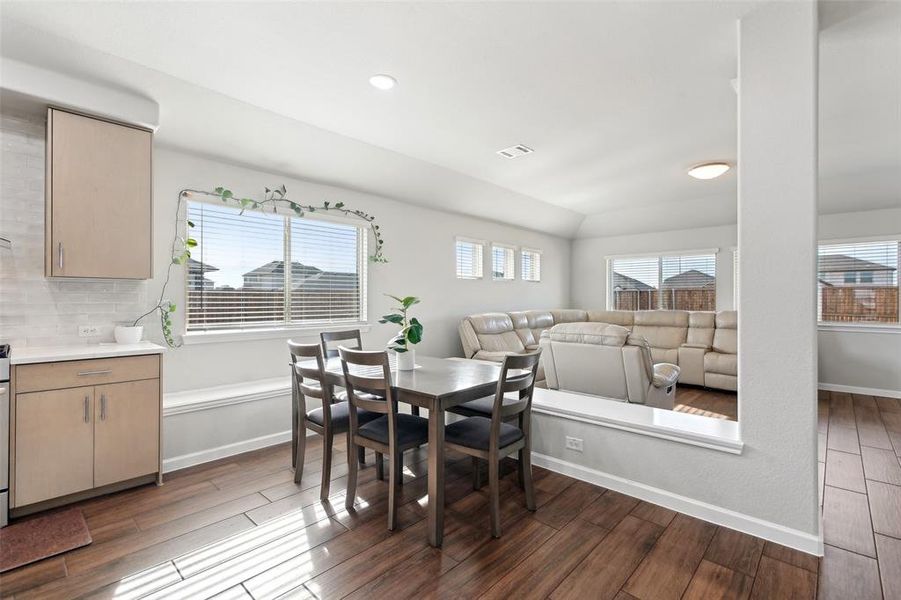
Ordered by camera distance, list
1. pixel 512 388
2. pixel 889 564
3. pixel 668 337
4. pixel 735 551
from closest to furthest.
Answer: pixel 889 564, pixel 735 551, pixel 512 388, pixel 668 337

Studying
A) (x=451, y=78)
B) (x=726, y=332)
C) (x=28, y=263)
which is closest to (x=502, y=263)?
(x=726, y=332)

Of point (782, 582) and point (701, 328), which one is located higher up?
point (701, 328)

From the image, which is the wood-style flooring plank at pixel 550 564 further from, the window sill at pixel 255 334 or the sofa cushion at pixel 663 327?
the sofa cushion at pixel 663 327

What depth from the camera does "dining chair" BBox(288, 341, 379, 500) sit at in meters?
2.62

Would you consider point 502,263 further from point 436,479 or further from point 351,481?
point 436,479

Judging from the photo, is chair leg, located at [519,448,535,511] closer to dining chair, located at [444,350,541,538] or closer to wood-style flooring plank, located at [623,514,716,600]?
dining chair, located at [444,350,541,538]

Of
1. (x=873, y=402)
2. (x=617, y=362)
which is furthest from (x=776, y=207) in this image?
(x=873, y=402)

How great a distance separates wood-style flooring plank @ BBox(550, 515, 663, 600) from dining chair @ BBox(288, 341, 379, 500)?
1.32 m

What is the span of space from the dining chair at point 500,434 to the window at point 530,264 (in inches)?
197

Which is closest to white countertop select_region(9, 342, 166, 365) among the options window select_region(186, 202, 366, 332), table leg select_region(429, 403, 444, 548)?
window select_region(186, 202, 366, 332)

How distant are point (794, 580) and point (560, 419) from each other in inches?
53.9

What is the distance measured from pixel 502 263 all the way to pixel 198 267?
4.52 meters

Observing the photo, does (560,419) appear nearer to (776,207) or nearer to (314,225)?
(776,207)

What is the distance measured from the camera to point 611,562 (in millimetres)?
2008
